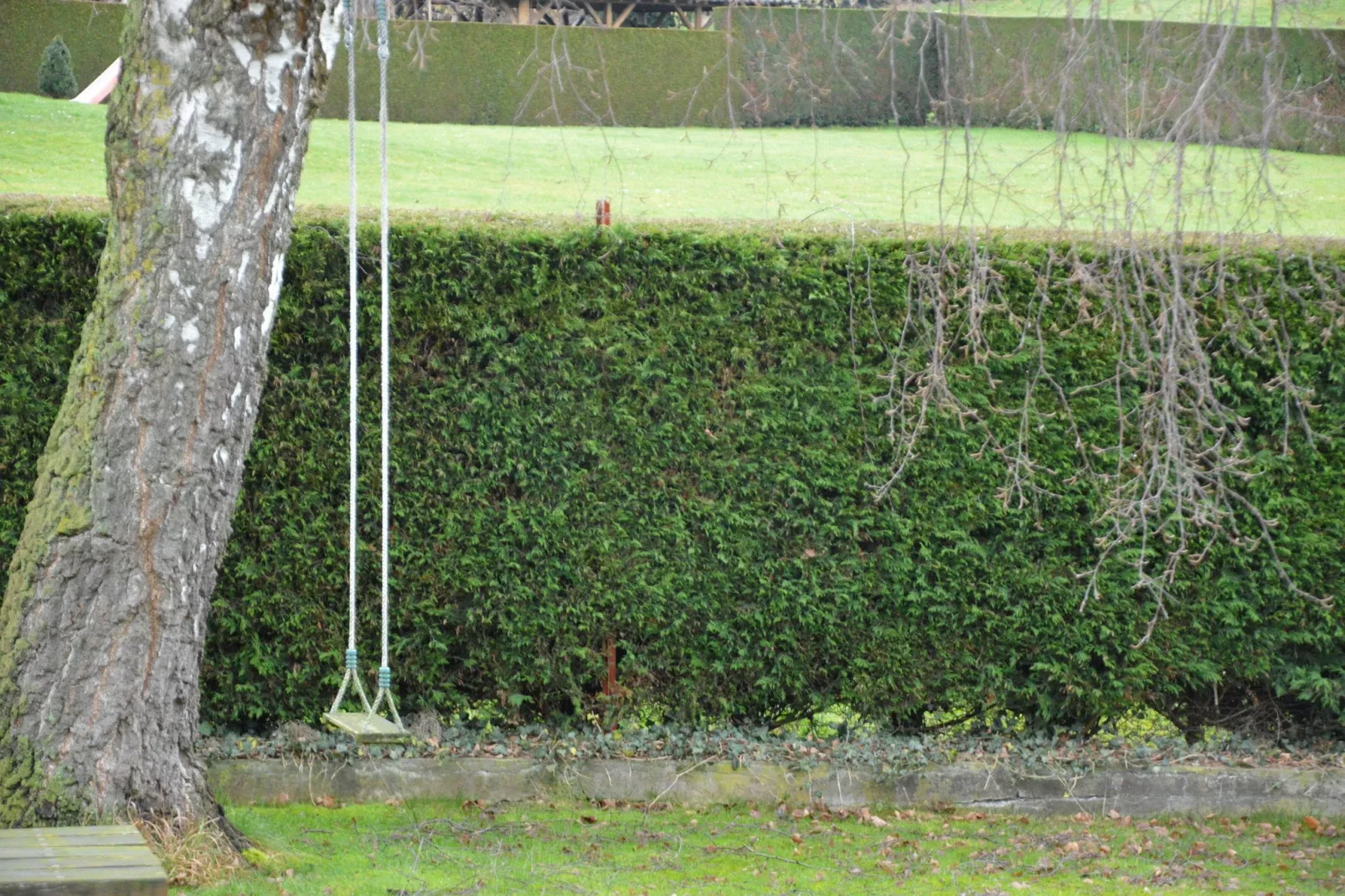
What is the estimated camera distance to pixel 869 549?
5.91 m

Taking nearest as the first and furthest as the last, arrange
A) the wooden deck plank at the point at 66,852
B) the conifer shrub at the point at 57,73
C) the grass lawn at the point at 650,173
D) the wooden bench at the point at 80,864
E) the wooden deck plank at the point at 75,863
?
the wooden bench at the point at 80,864 → the wooden deck plank at the point at 75,863 → the wooden deck plank at the point at 66,852 → the grass lawn at the point at 650,173 → the conifer shrub at the point at 57,73

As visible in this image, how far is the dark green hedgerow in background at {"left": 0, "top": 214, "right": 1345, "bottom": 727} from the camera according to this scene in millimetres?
5559

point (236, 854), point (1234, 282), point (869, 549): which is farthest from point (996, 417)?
point (236, 854)

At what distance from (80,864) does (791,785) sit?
3572 millimetres

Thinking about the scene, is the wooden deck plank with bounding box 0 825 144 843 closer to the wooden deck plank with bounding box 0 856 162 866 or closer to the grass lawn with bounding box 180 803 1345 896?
the wooden deck plank with bounding box 0 856 162 866

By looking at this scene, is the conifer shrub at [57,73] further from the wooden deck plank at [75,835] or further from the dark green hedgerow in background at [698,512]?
the wooden deck plank at [75,835]

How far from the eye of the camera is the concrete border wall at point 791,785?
18.1 ft

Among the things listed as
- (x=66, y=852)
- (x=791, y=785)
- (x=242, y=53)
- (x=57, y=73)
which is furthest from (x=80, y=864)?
(x=57, y=73)

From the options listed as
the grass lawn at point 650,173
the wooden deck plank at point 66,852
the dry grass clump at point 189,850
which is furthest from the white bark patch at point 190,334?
the grass lawn at point 650,173

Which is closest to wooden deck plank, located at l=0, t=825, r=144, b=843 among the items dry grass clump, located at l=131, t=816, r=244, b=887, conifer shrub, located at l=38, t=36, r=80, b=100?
dry grass clump, located at l=131, t=816, r=244, b=887

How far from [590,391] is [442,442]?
0.72 metres

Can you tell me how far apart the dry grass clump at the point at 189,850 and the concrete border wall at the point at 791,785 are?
1.32 metres

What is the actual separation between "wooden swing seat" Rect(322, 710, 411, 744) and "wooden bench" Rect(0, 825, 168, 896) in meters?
1.03

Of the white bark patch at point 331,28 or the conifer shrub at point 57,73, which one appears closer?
the white bark patch at point 331,28
